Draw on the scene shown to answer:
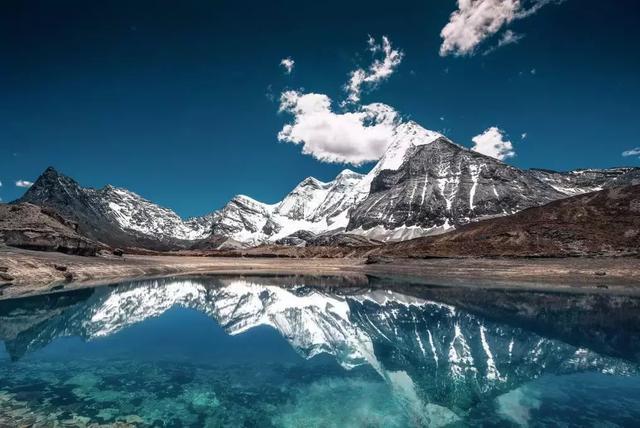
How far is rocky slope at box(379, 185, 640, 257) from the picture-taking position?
9375cm

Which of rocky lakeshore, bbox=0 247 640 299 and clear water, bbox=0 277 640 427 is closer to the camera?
clear water, bbox=0 277 640 427

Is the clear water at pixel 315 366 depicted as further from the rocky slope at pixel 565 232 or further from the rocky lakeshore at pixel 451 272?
the rocky slope at pixel 565 232

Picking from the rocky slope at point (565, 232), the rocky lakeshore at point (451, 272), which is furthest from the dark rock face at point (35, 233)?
the rocky slope at point (565, 232)

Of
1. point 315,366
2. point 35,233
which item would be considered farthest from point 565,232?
point 35,233

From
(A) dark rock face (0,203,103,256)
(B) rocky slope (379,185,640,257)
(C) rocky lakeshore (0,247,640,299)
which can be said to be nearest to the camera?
(C) rocky lakeshore (0,247,640,299)

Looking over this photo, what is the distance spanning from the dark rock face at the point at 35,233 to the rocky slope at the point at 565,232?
305 ft

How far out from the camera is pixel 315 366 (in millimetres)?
24969

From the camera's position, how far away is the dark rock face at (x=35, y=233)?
73.1 m

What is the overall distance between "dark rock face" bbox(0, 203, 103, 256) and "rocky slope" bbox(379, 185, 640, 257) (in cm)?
9298

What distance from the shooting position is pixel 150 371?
22.9m

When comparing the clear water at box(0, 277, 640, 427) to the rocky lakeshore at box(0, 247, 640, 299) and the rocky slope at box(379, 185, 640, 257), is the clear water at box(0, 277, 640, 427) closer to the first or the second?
the rocky lakeshore at box(0, 247, 640, 299)

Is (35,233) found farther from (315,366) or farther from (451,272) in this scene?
(451,272)

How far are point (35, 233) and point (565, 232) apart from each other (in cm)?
11889

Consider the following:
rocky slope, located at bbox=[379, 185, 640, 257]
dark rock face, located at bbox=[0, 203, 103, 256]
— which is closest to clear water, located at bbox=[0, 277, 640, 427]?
dark rock face, located at bbox=[0, 203, 103, 256]
